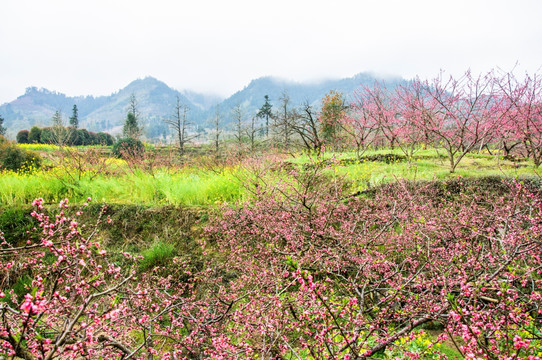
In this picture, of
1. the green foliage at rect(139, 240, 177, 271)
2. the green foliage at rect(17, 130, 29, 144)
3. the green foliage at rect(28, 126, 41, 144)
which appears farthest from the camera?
the green foliage at rect(17, 130, 29, 144)

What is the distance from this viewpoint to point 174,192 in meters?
5.87

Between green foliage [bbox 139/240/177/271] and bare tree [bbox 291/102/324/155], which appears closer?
green foliage [bbox 139/240/177/271]

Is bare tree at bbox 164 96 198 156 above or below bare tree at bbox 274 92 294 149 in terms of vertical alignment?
above

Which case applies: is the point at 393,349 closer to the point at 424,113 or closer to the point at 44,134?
the point at 424,113

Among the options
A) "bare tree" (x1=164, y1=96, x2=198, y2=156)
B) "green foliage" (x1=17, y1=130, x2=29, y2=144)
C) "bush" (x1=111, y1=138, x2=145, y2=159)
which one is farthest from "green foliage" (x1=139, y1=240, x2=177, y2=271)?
"green foliage" (x1=17, y1=130, x2=29, y2=144)

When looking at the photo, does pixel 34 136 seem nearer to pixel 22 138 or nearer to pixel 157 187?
pixel 22 138

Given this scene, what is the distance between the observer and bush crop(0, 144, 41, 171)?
11.2m

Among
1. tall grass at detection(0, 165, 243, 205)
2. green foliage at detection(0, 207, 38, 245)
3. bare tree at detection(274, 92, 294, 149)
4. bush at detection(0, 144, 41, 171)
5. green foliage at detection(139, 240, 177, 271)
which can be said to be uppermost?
bare tree at detection(274, 92, 294, 149)

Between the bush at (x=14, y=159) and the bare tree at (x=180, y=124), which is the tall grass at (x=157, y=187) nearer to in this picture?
the bush at (x=14, y=159)

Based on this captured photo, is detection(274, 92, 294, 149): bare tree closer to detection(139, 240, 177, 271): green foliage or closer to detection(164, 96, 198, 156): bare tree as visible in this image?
detection(139, 240, 177, 271): green foliage

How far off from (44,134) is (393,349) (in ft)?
137

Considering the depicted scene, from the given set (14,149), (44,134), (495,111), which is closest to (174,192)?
(495,111)

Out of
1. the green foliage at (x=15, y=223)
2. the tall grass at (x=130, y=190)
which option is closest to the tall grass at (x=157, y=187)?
the tall grass at (x=130, y=190)

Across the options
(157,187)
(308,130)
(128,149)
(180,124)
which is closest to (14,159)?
(128,149)
